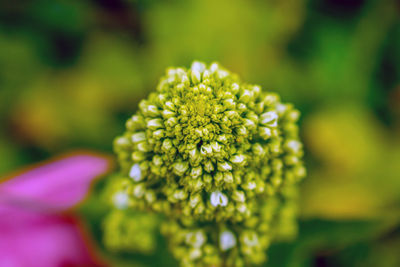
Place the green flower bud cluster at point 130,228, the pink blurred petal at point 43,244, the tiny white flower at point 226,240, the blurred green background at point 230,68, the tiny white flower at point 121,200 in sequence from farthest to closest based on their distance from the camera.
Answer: the blurred green background at point 230,68
the pink blurred petal at point 43,244
the green flower bud cluster at point 130,228
the tiny white flower at point 121,200
the tiny white flower at point 226,240

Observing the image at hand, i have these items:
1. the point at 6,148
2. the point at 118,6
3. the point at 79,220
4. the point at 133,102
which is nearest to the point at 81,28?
the point at 118,6

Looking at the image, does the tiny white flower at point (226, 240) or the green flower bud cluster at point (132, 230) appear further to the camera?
the green flower bud cluster at point (132, 230)

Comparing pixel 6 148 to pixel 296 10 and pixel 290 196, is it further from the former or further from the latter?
pixel 296 10

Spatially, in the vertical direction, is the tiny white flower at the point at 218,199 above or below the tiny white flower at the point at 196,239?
above

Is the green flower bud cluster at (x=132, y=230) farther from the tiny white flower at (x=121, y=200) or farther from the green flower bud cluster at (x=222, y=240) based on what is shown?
the green flower bud cluster at (x=222, y=240)

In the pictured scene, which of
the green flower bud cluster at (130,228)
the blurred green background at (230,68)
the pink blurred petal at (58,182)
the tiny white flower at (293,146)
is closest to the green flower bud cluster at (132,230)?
the green flower bud cluster at (130,228)

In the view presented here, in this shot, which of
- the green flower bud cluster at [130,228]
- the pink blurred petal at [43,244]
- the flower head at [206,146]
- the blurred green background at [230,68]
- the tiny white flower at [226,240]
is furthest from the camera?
the blurred green background at [230,68]

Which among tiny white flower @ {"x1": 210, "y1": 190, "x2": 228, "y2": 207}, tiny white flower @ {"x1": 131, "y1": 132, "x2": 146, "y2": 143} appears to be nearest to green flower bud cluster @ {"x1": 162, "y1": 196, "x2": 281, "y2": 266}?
tiny white flower @ {"x1": 210, "y1": 190, "x2": 228, "y2": 207}

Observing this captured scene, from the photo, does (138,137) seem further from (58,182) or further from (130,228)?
(58,182)
